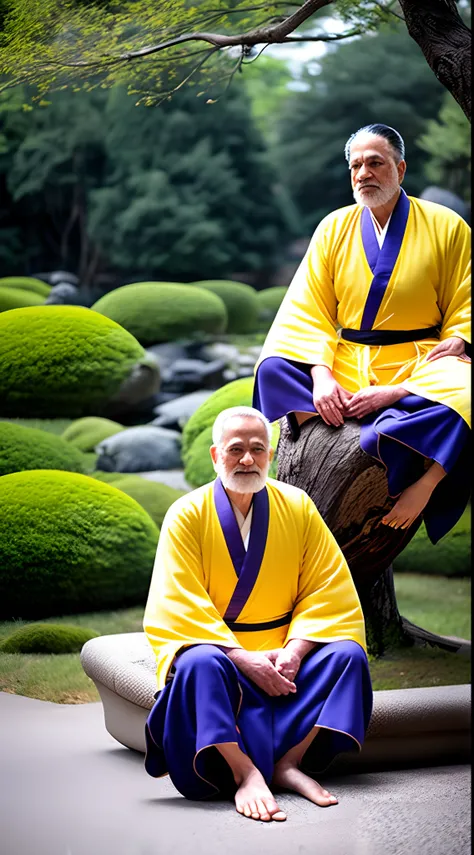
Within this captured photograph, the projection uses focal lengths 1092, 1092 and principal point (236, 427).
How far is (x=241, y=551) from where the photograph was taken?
3.36 meters

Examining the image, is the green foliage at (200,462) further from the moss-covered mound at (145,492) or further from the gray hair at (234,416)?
the gray hair at (234,416)

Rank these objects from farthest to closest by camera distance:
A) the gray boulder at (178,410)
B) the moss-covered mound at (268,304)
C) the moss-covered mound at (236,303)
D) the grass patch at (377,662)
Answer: the moss-covered mound at (268,304) < the moss-covered mound at (236,303) < the gray boulder at (178,410) < the grass patch at (377,662)

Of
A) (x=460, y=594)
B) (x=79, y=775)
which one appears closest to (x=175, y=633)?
(x=79, y=775)

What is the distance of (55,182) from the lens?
608cm

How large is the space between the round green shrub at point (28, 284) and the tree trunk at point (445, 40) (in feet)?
8.19

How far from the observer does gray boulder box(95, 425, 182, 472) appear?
5852mm

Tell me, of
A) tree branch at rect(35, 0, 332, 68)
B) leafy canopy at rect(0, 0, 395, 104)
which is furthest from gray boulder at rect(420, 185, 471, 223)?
tree branch at rect(35, 0, 332, 68)

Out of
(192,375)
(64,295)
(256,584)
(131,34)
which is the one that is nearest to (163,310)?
(192,375)

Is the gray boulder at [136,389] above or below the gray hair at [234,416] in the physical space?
below

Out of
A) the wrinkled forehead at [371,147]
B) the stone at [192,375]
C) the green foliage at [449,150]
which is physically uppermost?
the wrinkled forehead at [371,147]

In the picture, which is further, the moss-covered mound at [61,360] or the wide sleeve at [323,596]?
the moss-covered mound at [61,360]

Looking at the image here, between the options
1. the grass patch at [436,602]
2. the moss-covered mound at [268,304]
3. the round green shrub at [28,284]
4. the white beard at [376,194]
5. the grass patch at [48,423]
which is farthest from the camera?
the moss-covered mound at [268,304]

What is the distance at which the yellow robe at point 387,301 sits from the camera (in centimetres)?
373

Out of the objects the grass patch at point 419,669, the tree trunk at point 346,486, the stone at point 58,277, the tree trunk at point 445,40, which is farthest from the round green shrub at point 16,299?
the grass patch at point 419,669
